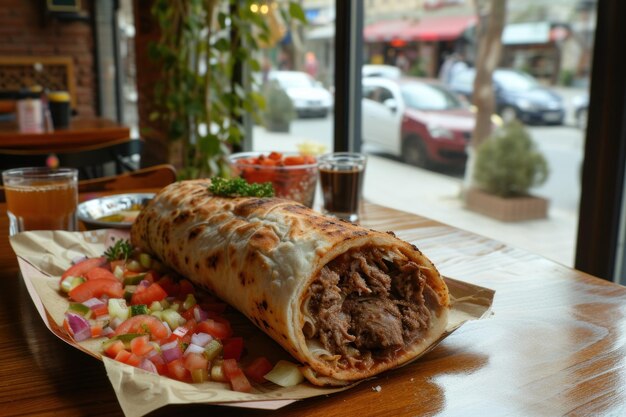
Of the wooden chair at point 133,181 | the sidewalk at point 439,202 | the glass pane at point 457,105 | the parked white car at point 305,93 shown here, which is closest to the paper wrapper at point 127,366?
the wooden chair at point 133,181

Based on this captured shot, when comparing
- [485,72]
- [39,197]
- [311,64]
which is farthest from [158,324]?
[311,64]

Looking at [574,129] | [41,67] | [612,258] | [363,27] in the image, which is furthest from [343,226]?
[41,67]

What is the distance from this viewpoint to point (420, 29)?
340cm

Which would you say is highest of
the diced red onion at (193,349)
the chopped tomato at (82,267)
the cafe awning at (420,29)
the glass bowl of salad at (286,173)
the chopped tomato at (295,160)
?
the cafe awning at (420,29)

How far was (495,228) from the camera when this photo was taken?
10.9 feet

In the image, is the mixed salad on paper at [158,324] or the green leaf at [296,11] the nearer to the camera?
the mixed salad on paper at [158,324]

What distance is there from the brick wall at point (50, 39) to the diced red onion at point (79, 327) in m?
7.37

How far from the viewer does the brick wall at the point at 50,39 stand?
25.6 ft

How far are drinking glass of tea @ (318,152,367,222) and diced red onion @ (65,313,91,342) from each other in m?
0.93

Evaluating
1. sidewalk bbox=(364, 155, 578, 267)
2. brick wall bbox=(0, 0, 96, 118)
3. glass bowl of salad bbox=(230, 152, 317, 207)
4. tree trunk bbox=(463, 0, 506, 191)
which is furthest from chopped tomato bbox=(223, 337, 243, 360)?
brick wall bbox=(0, 0, 96, 118)

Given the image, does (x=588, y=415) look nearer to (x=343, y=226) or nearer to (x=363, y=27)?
(x=343, y=226)

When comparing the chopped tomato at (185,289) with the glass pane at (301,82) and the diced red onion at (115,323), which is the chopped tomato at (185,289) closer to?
the diced red onion at (115,323)

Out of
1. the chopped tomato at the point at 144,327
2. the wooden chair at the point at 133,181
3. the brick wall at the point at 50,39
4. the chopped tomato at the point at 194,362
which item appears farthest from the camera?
the brick wall at the point at 50,39

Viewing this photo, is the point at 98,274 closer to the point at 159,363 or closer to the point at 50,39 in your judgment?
the point at 159,363
